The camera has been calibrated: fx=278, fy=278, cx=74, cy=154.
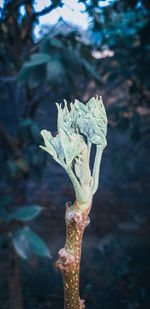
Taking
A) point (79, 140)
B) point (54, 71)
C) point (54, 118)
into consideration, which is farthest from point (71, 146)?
point (54, 118)

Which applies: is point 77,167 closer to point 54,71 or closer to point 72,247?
point 72,247

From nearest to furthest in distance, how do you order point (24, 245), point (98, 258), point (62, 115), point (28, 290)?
point (62, 115) < point (24, 245) < point (28, 290) < point (98, 258)

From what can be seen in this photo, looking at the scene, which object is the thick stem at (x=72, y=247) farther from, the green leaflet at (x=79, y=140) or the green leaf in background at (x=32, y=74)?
the green leaf in background at (x=32, y=74)

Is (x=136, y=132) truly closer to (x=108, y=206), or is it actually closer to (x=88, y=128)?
(x=88, y=128)

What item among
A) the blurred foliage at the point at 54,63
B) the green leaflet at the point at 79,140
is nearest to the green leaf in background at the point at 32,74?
the blurred foliage at the point at 54,63

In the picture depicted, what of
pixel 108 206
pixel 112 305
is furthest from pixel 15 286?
pixel 108 206
